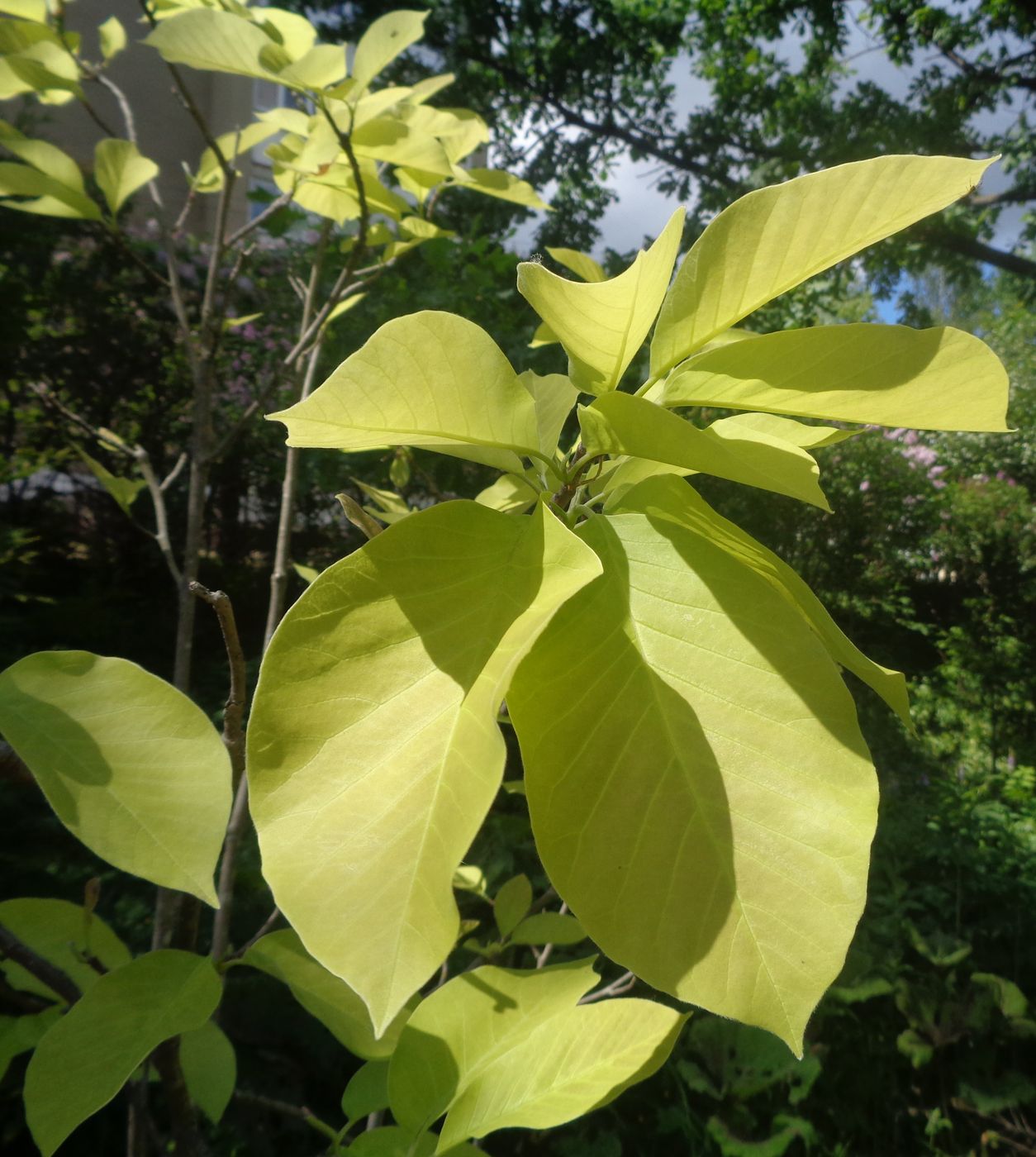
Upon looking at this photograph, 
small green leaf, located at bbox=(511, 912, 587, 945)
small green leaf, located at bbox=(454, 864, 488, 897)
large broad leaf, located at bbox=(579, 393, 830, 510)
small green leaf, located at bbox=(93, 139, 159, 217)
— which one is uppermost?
small green leaf, located at bbox=(93, 139, 159, 217)

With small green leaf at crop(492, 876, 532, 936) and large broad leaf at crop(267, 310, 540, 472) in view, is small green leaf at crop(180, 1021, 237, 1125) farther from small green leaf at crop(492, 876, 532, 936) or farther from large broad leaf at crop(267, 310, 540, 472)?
large broad leaf at crop(267, 310, 540, 472)

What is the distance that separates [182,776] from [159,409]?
15.6ft

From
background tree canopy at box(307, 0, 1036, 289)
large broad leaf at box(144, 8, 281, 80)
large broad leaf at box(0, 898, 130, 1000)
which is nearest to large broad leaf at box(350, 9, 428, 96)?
large broad leaf at box(144, 8, 281, 80)

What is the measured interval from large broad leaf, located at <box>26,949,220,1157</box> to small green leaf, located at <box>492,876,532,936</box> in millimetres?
529

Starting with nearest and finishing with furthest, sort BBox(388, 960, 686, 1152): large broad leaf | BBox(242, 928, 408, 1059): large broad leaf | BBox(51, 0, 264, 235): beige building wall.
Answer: BBox(388, 960, 686, 1152): large broad leaf < BBox(242, 928, 408, 1059): large broad leaf < BBox(51, 0, 264, 235): beige building wall

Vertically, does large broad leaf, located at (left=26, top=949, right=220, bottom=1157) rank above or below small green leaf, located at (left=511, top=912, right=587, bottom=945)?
above

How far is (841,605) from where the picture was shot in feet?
18.7

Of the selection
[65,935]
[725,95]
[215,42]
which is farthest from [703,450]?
[725,95]

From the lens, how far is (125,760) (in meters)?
0.44

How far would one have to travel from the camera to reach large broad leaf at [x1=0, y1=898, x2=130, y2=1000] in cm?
65

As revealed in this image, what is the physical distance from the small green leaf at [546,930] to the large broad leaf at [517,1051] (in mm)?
280

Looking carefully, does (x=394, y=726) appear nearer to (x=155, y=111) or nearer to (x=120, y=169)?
(x=120, y=169)

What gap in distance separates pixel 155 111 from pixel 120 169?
10.3 m

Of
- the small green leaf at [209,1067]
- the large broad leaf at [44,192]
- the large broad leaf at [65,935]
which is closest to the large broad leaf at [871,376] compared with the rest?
the large broad leaf at [65,935]
